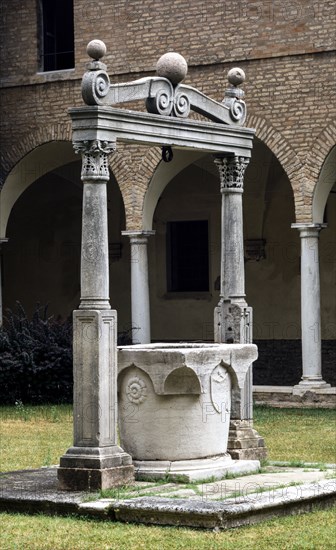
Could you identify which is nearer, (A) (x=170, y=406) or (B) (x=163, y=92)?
(A) (x=170, y=406)

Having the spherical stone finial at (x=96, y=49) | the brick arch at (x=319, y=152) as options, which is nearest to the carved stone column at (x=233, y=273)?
the spherical stone finial at (x=96, y=49)

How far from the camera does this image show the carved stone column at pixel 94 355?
29.1 feet

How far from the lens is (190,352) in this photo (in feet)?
29.9

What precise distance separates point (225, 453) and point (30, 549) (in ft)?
8.35

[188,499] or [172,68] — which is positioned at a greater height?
[172,68]

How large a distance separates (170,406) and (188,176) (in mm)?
13903

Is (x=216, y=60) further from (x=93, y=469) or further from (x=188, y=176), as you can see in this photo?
(x=93, y=469)

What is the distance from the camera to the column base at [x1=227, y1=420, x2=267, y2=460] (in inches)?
404

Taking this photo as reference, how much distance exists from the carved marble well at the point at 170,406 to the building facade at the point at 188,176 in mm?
8249

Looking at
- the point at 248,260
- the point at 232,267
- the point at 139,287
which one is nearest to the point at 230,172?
the point at 232,267

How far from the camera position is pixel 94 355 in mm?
8906

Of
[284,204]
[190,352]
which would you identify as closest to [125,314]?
[284,204]

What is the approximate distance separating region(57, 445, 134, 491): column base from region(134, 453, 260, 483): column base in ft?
0.98

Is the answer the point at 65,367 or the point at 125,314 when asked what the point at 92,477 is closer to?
the point at 65,367
